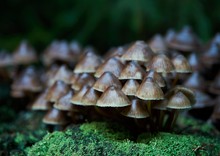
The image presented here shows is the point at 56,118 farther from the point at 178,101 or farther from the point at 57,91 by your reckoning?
the point at 178,101

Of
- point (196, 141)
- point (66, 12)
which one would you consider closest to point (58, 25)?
point (66, 12)

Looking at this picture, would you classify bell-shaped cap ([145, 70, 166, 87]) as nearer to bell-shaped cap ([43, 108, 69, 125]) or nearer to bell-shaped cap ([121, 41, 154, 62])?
bell-shaped cap ([121, 41, 154, 62])

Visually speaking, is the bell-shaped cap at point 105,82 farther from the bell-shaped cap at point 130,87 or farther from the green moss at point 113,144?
the green moss at point 113,144

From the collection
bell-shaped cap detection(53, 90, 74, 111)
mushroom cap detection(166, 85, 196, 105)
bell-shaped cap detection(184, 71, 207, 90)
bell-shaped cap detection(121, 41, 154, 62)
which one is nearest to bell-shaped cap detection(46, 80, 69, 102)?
bell-shaped cap detection(53, 90, 74, 111)

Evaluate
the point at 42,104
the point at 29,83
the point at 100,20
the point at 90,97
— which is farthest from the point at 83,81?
the point at 100,20

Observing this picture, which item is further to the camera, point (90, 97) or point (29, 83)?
point (29, 83)

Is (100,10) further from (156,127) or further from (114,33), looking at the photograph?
(156,127)
